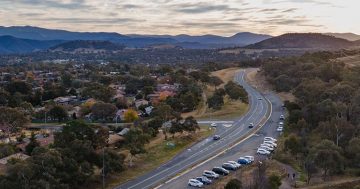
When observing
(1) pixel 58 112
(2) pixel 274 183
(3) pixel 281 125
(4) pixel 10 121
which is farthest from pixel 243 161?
(1) pixel 58 112

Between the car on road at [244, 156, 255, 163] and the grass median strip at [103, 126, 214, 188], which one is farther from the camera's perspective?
the car on road at [244, 156, 255, 163]

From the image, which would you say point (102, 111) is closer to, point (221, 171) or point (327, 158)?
point (221, 171)

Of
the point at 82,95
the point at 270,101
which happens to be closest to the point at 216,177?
the point at 270,101

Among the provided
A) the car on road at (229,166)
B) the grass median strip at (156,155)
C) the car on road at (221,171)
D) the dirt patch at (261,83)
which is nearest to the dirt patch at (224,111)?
the grass median strip at (156,155)

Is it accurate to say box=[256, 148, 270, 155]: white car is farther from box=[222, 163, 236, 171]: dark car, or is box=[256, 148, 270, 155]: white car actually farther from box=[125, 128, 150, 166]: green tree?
box=[125, 128, 150, 166]: green tree

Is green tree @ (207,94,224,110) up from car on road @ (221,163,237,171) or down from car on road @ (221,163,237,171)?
up

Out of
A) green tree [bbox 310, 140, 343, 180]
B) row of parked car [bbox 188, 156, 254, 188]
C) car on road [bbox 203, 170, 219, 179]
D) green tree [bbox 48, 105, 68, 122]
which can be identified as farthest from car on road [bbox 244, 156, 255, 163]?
green tree [bbox 48, 105, 68, 122]

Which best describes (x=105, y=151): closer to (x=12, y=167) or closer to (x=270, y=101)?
(x=12, y=167)
